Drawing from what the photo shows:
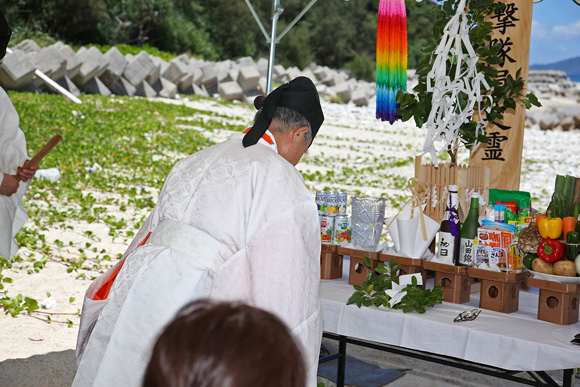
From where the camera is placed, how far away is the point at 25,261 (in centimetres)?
595

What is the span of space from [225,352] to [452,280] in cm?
231

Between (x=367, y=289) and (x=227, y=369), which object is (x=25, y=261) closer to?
(x=367, y=289)

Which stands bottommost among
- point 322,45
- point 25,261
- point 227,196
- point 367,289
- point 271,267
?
point 25,261

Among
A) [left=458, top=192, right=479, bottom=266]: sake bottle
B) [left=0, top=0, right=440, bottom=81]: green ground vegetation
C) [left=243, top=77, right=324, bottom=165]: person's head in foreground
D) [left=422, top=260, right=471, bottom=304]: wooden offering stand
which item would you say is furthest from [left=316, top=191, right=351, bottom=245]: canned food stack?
[left=0, top=0, right=440, bottom=81]: green ground vegetation

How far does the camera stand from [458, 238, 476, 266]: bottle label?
2.94m

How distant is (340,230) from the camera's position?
10.9ft

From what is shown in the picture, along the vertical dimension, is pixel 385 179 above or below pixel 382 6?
below

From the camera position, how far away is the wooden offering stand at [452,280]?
2947mm

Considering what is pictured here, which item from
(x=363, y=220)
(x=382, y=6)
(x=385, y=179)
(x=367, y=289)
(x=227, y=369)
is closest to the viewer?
(x=227, y=369)

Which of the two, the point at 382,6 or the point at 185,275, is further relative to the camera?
the point at 382,6

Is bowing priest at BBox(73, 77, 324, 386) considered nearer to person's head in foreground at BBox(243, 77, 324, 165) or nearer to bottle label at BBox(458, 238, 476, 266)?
person's head in foreground at BBox(243, 77, 324, 165)

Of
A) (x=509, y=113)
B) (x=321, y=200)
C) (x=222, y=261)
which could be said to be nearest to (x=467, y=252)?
(x=321, y=200)

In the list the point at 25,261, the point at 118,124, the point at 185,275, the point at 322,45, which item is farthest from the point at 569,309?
the point at 322,45

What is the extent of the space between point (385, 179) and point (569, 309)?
386 inches
